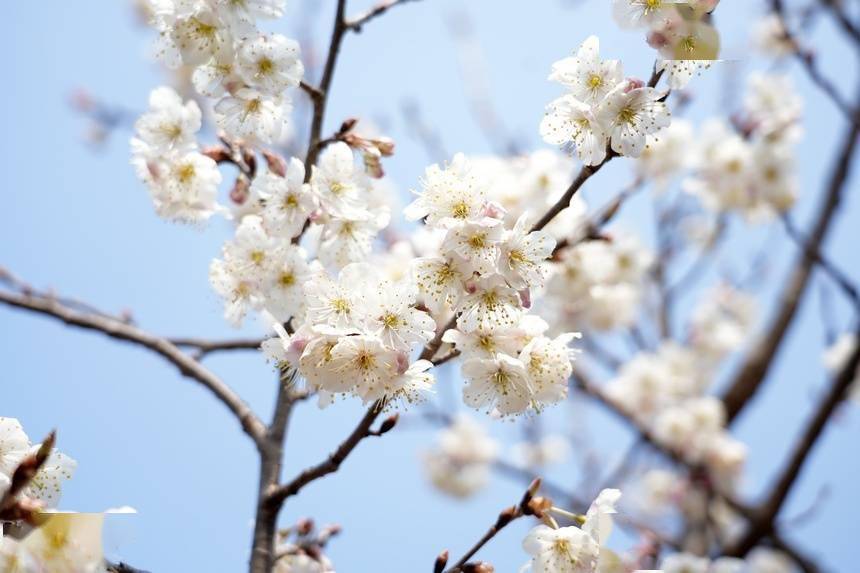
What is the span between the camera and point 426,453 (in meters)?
6.89

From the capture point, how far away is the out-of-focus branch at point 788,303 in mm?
4348

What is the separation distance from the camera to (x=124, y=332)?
2057 millimetres

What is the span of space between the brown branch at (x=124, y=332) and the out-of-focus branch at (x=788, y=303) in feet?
11.3

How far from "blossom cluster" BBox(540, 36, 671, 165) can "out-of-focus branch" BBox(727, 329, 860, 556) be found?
2.80m

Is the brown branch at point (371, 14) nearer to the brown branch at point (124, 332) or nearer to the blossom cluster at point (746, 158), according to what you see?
the brown branch at point (124, 332)

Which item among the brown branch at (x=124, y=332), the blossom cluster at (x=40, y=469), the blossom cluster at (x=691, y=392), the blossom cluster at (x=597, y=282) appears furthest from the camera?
the blossom cluster at (x=691, y=392)

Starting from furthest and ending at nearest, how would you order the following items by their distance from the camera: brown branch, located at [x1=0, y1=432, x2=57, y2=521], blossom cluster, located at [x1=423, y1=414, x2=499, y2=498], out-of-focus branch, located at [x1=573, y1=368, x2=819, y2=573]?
blossom cluster, located at [x1=423, y1=414, x2=499, y2=498] < out-of-focus branch, located at [x1=573, y1=368, x2=819, y2=573] < brown branch, located at [x1=0, y1=432, x2=57, y2=521]

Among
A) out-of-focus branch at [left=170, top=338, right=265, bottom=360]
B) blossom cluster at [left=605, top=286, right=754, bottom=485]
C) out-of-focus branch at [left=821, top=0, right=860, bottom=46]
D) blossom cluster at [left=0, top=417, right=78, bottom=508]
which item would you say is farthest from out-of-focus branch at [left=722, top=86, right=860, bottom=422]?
blossom cluster at [left=0, top=417, right=78, bottom=508]

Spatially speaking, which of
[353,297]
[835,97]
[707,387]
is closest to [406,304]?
[353,297]

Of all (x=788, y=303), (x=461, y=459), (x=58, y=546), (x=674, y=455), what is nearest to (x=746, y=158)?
(x=788, y=303)

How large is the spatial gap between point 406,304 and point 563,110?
437mm

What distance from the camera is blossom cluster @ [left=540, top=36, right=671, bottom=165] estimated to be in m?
1.31

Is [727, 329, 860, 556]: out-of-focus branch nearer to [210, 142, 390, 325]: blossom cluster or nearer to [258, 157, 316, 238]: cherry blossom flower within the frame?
[210, 142, 390, 325]: blossom cluster

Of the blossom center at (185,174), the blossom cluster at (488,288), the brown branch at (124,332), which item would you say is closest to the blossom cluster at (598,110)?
the blossom cluster at (488,288)
